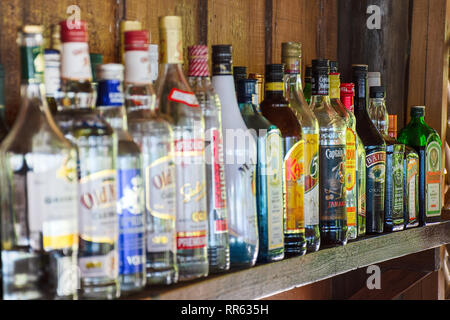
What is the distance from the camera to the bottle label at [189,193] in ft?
2.84

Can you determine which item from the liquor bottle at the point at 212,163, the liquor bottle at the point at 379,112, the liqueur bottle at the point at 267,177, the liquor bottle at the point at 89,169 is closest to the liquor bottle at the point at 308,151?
the liqueur bottle at the point at 267,177

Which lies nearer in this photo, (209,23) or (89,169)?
(89,169)

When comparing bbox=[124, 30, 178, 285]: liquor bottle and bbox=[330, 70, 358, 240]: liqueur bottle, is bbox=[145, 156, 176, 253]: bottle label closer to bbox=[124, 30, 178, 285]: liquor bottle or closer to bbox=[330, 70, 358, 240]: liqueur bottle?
bbox=[124, 30, 178, 285]: liquor bottle

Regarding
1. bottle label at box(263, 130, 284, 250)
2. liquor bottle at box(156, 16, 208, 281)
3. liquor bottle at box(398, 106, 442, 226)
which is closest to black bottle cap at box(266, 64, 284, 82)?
bottle label at box(263, 130, 284, 250)

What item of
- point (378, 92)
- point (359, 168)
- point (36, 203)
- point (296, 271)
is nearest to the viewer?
point (36, 203)

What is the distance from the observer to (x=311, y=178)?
1.12 meters

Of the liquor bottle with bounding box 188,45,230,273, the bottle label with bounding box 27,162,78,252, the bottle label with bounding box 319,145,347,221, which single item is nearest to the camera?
the bottle label with bounding box 27,162,78,252

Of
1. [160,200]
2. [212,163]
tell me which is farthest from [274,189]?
[160,200]

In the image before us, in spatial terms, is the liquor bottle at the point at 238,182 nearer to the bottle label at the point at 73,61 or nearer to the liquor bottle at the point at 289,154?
the liquor bottle at the point at 289,154

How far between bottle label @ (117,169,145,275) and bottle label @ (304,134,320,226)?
401 mm

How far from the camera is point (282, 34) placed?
145cm

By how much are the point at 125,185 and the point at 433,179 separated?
96 cm

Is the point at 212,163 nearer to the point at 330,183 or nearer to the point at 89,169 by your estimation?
the point at 89,169

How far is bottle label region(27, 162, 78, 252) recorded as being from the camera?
Result: 0.70 metres
